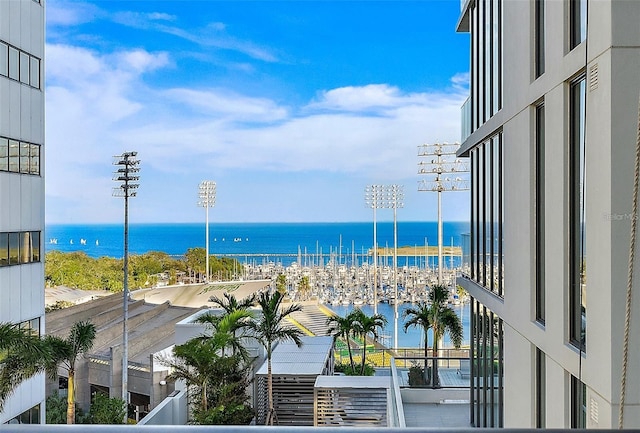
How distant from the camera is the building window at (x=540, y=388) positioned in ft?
14.4

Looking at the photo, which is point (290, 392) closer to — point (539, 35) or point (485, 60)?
point (485, 60)

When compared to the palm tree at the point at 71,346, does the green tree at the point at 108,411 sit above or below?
below

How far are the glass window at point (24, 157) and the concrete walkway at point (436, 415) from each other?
7.16 metres

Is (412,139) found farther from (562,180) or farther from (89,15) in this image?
(562,180)

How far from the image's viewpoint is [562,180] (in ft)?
12.1

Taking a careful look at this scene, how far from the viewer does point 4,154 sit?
9031 millimetres

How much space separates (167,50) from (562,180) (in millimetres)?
77031

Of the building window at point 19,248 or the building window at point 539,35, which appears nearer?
the building window at point 539,35

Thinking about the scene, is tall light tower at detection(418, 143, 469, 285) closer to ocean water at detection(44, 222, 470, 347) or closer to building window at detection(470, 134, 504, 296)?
building window at detection(470, 134, 504, 296)

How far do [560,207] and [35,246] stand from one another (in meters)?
8.84

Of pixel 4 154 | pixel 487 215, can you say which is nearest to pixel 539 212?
pixel 487 215

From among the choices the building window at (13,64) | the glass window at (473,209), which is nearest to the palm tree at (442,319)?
the glass window at (473,209)

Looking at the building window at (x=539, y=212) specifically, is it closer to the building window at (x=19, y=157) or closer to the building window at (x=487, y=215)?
the building window at (x=487, y=215)

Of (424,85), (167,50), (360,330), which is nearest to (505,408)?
(360,330)
